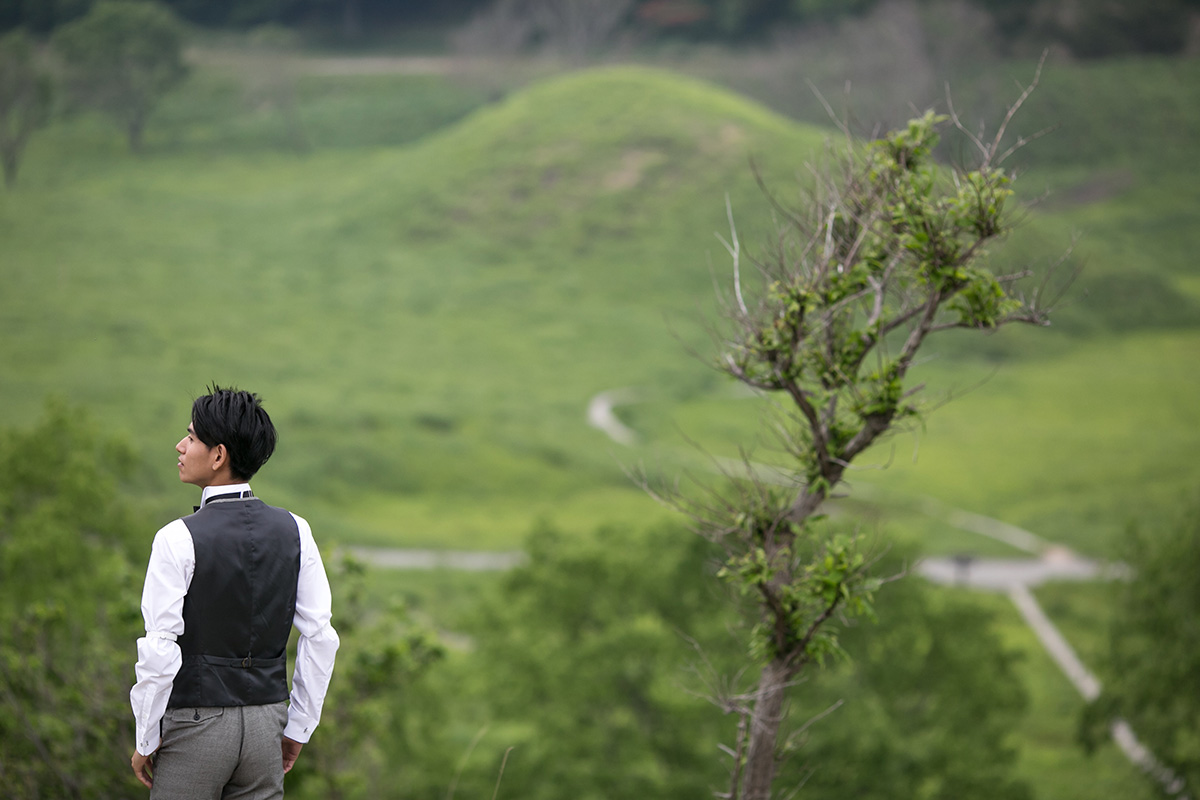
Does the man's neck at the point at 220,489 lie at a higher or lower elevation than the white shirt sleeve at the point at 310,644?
higher

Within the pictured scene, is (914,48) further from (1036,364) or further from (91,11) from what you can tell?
(91,11)

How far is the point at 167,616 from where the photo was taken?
3.77 metres

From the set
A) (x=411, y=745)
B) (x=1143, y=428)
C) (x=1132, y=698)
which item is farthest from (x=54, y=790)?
(x=1143, y=428)

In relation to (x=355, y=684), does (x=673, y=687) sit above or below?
below

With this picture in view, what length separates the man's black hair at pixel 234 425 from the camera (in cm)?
402

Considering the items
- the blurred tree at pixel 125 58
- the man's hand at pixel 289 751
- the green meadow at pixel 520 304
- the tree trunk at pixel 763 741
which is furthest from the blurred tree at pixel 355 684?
the blurred tree at pixel 125 58

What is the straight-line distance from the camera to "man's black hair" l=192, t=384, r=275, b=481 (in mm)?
4020

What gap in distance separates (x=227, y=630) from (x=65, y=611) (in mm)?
8060

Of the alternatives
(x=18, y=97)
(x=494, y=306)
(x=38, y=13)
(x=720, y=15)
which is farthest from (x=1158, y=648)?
(x=720, y=15)

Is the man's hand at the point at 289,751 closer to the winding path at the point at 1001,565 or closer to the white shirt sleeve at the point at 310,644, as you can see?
the white shirt sleeve at the point at 310,644

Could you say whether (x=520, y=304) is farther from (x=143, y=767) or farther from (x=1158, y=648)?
(x=143, y=767)

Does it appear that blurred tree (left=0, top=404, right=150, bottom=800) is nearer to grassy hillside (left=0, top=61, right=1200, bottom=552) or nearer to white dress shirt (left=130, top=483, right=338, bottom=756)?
white dress shirt (left=130, top=483, right=338, bottom=756)

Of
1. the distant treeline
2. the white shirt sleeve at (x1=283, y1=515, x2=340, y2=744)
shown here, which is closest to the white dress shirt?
the white shirt sleeve at (x1=283, y1=515, x2=340, y2=744)

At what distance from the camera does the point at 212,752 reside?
3896 millimetres
